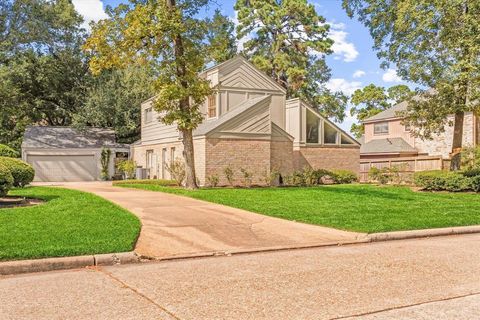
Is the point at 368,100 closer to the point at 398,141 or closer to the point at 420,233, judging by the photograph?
the point at 398,141

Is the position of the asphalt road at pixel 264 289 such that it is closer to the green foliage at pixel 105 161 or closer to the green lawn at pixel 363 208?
the green lawn at pixel 363 208

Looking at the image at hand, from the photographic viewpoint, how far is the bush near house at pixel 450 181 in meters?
18.3

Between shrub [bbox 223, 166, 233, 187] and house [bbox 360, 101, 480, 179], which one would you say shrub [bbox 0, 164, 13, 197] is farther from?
house [bbox 360, 101, 480, 179]

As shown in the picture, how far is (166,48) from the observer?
58.9 feet

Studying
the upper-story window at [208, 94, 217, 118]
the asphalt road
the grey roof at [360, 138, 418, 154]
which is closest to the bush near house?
the upper-story window at [208, 94, 217, 118]

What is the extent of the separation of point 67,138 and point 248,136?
56.9 feet

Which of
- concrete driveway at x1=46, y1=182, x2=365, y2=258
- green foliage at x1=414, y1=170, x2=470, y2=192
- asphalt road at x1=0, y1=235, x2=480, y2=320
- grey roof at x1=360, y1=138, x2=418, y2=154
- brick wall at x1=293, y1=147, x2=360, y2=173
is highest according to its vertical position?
grey roof at x1=360, y1=138, x2=418, y2=154

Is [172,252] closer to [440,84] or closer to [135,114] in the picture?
[440,84]

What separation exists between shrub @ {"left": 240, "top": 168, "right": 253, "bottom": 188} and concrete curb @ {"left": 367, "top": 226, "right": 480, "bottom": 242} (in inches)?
437

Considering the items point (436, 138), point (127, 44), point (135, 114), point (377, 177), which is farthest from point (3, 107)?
point (436, 138)

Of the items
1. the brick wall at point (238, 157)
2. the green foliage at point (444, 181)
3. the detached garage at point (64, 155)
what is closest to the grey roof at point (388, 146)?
Result: the green foliage at point (444, 181)

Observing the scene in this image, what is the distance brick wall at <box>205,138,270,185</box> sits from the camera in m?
20.6

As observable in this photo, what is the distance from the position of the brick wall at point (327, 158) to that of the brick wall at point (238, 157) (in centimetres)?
407

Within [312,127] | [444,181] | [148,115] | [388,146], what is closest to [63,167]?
[148,115]
